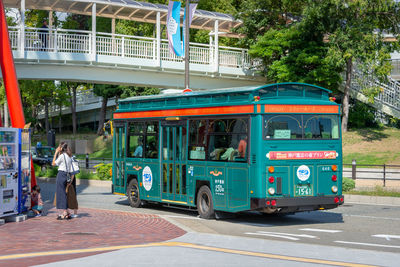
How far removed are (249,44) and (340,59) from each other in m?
7.76

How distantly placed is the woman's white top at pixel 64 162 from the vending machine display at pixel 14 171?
987mm

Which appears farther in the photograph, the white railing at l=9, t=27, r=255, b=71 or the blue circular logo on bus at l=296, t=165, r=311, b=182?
the white railing at l=9, t=27, r=255, b=71

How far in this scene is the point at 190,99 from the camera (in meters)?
17.4

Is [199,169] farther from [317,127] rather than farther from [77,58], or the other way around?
[77,58]

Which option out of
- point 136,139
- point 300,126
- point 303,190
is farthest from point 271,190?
point 136,139

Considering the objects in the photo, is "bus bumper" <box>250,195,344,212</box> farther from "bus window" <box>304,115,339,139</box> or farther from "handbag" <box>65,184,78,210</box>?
"handbag" <box>65,184,78,210</box>

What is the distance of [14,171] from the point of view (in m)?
15.2

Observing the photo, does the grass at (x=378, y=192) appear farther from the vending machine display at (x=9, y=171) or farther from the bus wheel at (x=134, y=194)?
the vending machine display at (x=9, y=171)

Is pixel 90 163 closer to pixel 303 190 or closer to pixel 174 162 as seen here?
pixel 174 162

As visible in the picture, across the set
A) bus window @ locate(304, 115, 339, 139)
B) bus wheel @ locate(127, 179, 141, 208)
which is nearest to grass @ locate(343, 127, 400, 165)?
bus wheel @ locate(127, 179, 141, 208)

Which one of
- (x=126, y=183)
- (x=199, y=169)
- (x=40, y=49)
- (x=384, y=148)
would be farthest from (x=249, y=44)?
(x=199, y=169)

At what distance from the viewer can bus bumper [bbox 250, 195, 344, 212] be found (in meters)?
14.8

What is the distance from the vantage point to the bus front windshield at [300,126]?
15.2 metres

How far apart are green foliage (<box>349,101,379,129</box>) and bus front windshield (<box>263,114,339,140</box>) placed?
30071 millimetres
